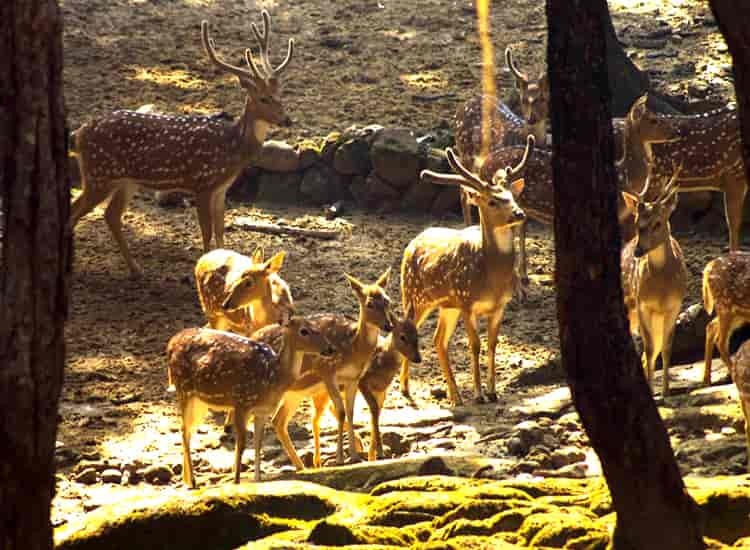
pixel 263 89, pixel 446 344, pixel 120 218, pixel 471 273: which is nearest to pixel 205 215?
pixel 120 218

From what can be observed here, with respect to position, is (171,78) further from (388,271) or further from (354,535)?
(354,535)

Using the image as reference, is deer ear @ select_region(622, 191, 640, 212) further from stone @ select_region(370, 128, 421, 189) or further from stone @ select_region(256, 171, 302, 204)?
stone @ select_region(256, 171, 302, 204)

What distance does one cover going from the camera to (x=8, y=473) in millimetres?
5117

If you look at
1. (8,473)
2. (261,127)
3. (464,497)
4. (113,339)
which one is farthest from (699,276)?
(8,473)

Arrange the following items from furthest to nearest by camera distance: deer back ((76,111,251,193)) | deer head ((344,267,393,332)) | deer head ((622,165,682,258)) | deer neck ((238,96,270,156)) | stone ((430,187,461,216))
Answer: stone ((430,187,461,216))
deer neck ((238,96,270,156))
deer back ((76,111,251,193))
deer head ((622,165,682,258))
deer head ((344,267,393,332))

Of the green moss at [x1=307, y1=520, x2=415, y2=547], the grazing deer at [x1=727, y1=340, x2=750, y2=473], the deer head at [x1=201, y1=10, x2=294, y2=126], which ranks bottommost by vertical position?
the green moss at [x1=307, y1=520, x2=415, y2=547]

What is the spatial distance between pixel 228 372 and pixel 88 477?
4.03 ft

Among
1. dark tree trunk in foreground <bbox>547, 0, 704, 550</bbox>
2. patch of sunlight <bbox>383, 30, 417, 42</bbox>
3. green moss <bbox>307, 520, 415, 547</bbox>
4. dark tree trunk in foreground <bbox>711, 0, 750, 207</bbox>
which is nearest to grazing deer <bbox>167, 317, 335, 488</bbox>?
green moss <bbox>307, 520, 415, 547</bbox>

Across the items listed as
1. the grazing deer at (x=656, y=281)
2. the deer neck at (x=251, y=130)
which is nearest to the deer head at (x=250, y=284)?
the grazing deer at (x=656, y=281)

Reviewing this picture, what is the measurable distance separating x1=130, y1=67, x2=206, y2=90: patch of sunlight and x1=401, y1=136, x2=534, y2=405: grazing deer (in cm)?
657

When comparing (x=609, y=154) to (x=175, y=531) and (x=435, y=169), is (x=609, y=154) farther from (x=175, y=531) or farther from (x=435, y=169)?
(x=435, y=169)

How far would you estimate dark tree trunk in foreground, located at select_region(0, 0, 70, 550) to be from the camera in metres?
5.04

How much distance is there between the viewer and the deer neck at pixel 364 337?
33.4ft

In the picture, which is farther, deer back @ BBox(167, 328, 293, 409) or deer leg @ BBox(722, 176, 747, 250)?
deer leg @ BBox(722, 176, 747, 250)
